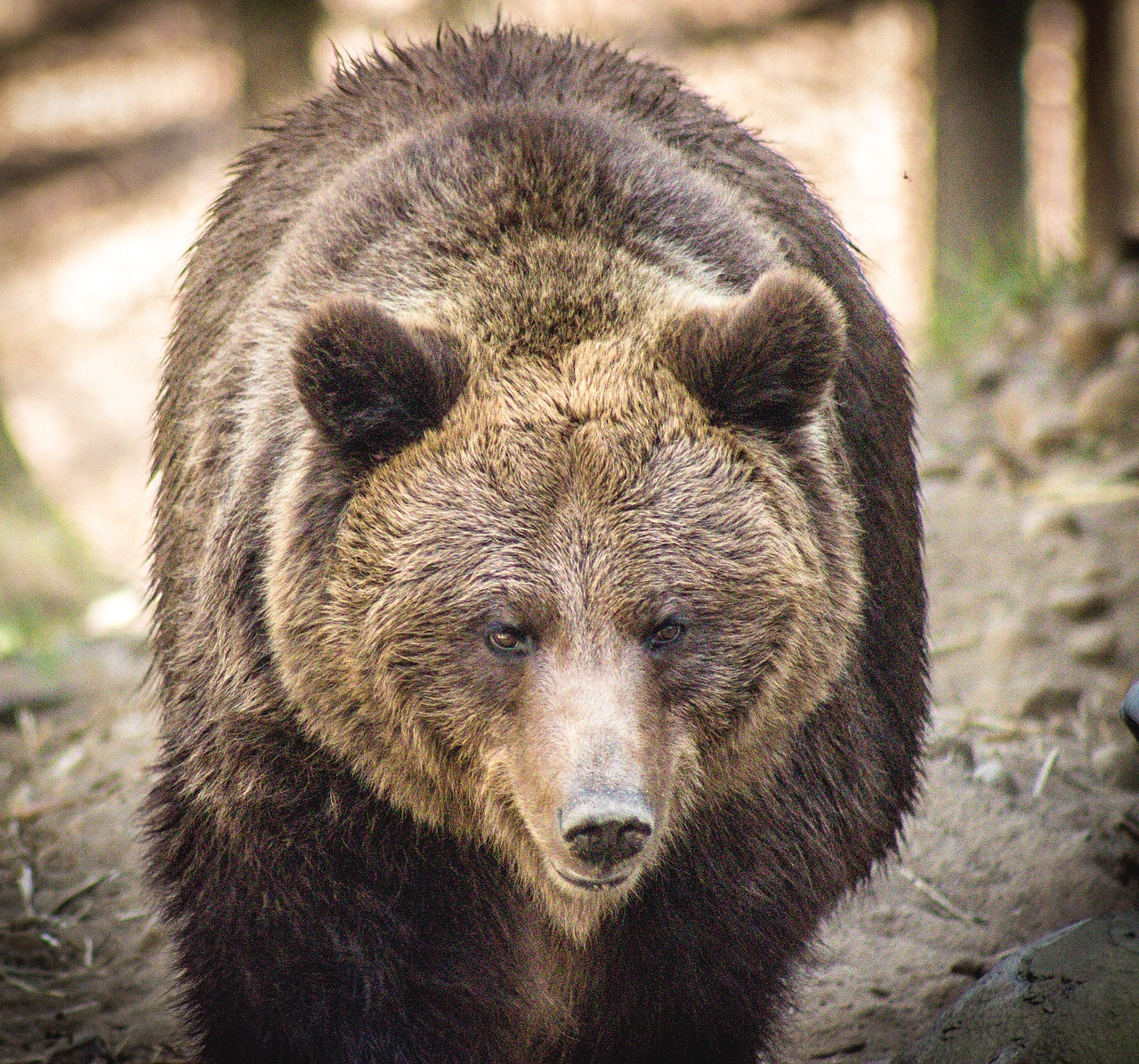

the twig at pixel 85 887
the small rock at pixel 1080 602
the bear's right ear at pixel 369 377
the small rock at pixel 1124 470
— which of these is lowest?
the twig at pixel 85 887

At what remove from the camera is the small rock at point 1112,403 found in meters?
7.38

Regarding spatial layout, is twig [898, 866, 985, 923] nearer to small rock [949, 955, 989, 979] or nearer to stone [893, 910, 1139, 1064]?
small rock [949, 955, 989, 979]

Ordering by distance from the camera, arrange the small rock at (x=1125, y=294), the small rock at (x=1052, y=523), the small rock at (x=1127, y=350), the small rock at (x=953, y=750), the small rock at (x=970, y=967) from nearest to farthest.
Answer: the small rock at (x=970, y=967)
the small rock at (x=953, y=750)
the small rock at (x=1052, y=523)
the small rock at (x=1127, y=350)
the small rock at (x=1125, y=294)

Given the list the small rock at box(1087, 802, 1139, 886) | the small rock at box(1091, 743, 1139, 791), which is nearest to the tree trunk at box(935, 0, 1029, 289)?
the small rock at box(1091, 743, 1139, 791)

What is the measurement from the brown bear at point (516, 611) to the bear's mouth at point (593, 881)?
1 centimetres

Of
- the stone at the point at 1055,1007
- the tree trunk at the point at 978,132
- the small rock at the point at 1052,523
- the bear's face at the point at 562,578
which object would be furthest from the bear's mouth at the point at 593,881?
the tree trunk at the point at 978,132

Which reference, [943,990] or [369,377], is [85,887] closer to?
[369,377]

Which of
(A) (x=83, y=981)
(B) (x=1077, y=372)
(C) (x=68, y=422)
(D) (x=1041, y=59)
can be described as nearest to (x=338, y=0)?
(C) (x=68, y=422)

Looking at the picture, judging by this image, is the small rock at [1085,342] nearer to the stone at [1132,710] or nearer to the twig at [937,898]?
the twig at [937,898]

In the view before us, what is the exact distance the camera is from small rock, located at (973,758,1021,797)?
5535 millimetres

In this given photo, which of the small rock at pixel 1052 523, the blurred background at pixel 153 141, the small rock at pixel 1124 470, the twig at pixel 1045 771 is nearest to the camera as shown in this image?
the twig at pixel 1045 771

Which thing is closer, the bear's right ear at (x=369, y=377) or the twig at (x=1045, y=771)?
the bear's right ear at (x=369, y=377)

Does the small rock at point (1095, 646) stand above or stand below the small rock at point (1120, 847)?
above

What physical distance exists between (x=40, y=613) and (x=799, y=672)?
6886 millimetres
